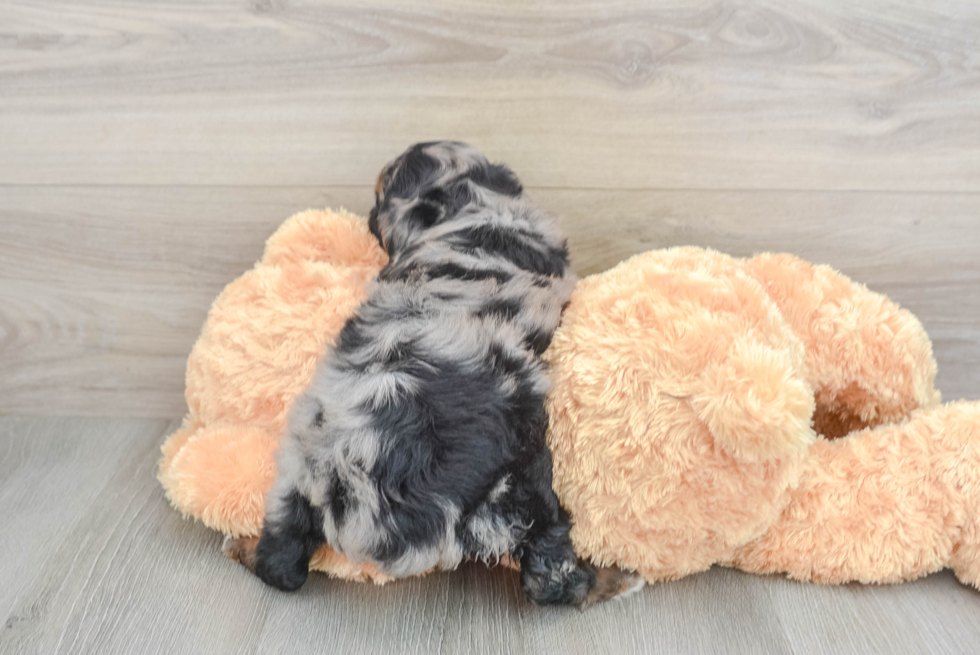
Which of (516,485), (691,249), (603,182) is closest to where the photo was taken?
(516,485)

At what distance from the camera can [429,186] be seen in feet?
2.62

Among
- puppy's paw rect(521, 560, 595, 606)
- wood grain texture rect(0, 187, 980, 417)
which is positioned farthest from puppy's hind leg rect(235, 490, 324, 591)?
wood grain texture rect(0, 187, 980, 417)

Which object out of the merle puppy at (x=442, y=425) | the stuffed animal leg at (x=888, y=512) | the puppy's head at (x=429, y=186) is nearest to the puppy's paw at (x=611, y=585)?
the merle puppy at (x=442, y=425)

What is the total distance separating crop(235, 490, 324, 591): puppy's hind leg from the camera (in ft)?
2.24

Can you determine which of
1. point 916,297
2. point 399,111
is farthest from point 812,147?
point 399,111

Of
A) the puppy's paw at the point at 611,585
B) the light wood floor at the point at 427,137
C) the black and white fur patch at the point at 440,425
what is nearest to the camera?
the black and white fur patch at the point at 440,425

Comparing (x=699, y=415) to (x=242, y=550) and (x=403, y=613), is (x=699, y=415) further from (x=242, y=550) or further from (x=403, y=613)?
(x=242, y=550)

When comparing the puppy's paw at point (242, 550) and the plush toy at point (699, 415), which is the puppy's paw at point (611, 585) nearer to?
the plush toy at point (699, 415)

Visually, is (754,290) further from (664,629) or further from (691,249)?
(664,629)

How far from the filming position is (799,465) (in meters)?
0.70

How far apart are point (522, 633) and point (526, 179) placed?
23.1 inches

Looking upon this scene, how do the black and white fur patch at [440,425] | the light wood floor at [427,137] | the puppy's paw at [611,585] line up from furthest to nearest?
the light wood floor at [427,137] < the puppy's paw at [611,585] < the black and white fur patch at [440,425]

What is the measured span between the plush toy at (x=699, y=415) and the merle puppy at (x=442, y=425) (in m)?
0.05

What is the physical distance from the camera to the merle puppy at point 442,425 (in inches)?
25.0
